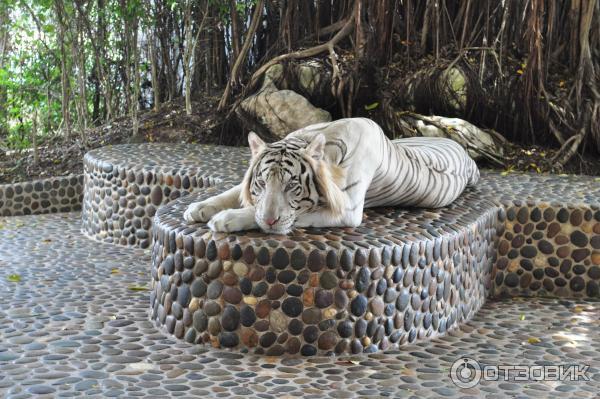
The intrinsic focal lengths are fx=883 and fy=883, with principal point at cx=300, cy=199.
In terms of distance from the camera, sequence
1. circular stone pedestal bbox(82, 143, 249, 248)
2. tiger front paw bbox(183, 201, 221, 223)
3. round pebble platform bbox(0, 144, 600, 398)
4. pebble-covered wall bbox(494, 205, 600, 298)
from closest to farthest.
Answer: round pebble platform bbox(0, 144, 600, 398)
tiger front paw bbox(183, 201, 221, 223)
pebble-covered wall bbox(494, 205, 600, 298)
circular stone pedestal bbox(82, 143, 249, 248)

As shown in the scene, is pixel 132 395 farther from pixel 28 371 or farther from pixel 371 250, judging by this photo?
pixel 371 250

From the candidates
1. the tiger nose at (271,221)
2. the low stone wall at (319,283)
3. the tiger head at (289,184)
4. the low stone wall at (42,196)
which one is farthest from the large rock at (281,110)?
the tiger nose at (271,221)

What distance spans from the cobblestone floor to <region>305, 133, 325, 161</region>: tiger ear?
991 millimetres

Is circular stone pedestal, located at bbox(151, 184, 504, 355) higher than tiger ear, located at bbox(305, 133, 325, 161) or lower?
lower

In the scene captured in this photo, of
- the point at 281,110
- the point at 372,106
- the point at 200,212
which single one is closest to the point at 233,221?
the point at 200,212

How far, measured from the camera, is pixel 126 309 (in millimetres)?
4914

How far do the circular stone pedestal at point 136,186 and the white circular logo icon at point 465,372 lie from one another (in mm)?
2562

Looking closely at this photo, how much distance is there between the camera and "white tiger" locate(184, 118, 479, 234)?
4.29m

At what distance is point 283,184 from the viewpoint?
4.27 meters

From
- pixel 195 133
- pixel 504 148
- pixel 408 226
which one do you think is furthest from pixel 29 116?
pixel 408 226

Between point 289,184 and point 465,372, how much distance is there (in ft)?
3.99

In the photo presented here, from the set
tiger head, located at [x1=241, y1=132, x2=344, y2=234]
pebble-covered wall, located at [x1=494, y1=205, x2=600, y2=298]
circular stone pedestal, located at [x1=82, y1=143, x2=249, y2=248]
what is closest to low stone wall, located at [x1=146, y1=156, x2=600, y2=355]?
tiger head, located at [x1=241, y1=132, x2=344, y2=234]

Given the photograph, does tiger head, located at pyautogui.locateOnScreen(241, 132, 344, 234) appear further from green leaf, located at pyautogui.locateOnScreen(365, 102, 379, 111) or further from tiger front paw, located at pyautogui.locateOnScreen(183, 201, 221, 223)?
green leaf, located at pyautogui.locateOnScreen(365, 102, 379, 111)

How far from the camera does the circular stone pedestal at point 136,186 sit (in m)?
6.56
